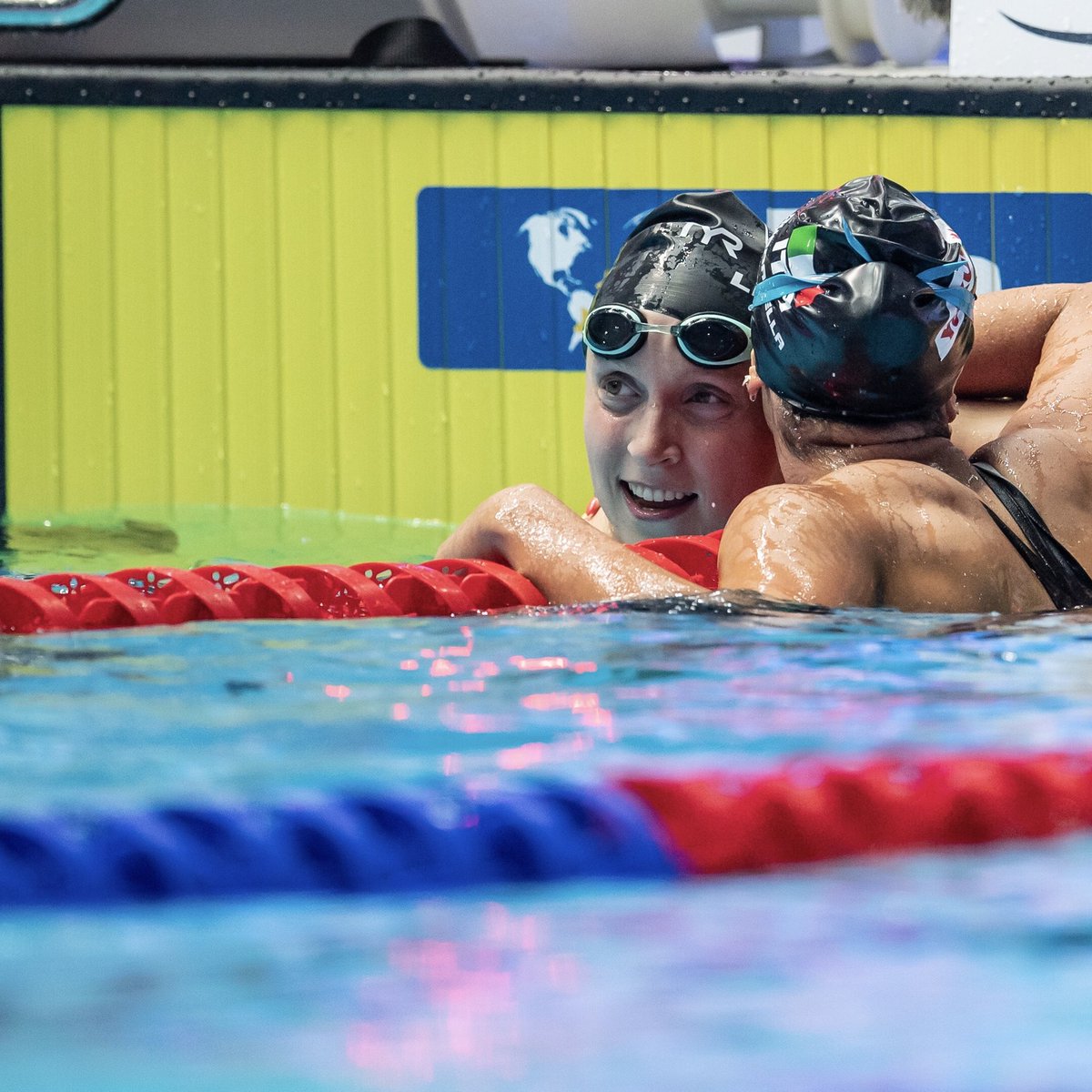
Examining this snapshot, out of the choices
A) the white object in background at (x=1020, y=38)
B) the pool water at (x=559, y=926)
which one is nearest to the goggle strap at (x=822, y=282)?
the pool water at (x=559, y=926)

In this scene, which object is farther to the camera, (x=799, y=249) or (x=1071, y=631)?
(x=799, y=249)

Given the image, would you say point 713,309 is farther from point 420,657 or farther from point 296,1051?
point 296,1051

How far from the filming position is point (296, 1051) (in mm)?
1105

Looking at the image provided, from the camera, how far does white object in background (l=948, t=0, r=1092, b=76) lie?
20.5 feet

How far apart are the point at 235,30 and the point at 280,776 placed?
6163 mm

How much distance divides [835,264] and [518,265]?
3491 millimetres

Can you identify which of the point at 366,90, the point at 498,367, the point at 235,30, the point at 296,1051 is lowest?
the point at 296,1051

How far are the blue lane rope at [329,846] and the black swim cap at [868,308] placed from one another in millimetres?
1477

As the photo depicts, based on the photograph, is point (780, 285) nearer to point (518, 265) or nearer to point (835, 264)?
point (835, 264)

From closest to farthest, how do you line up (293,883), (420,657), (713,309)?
1. (293,883)
2. (420,657)
3. (713,309)

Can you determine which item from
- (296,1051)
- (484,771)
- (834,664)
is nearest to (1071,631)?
(834,664)

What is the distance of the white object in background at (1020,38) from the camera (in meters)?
6.25

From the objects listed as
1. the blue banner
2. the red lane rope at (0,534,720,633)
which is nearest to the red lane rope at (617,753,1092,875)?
the red lane rope at (0,534,720,633)

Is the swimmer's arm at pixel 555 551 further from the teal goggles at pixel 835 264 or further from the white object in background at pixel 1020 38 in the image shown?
the white object in background at pixel 1020 38
